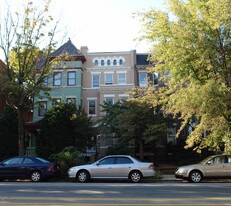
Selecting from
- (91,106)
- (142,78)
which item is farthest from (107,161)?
(142,78)

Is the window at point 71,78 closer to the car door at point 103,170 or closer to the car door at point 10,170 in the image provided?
the car door at point 10,170

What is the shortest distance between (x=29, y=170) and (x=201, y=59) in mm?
10720

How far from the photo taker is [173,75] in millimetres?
19438

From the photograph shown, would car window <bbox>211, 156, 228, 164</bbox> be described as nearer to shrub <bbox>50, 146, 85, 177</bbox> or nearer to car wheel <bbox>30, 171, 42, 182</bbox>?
shrub <bbox>50, 146, 85, 177</bbox>

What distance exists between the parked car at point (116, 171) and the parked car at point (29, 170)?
4.01 ft

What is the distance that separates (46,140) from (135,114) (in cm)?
802

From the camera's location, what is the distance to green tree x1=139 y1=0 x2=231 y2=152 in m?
17.2

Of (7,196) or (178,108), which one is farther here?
(178,108)

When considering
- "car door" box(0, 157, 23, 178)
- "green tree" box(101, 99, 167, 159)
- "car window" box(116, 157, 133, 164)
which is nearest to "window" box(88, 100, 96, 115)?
"green tree" box(101, 99, 167, 159)

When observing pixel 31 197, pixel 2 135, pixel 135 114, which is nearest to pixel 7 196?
pixel 31 197

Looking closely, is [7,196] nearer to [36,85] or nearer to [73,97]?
[36,85]

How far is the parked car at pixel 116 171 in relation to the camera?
17.3m

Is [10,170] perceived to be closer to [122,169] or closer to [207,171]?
[122,169]

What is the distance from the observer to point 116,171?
17.4 meters
